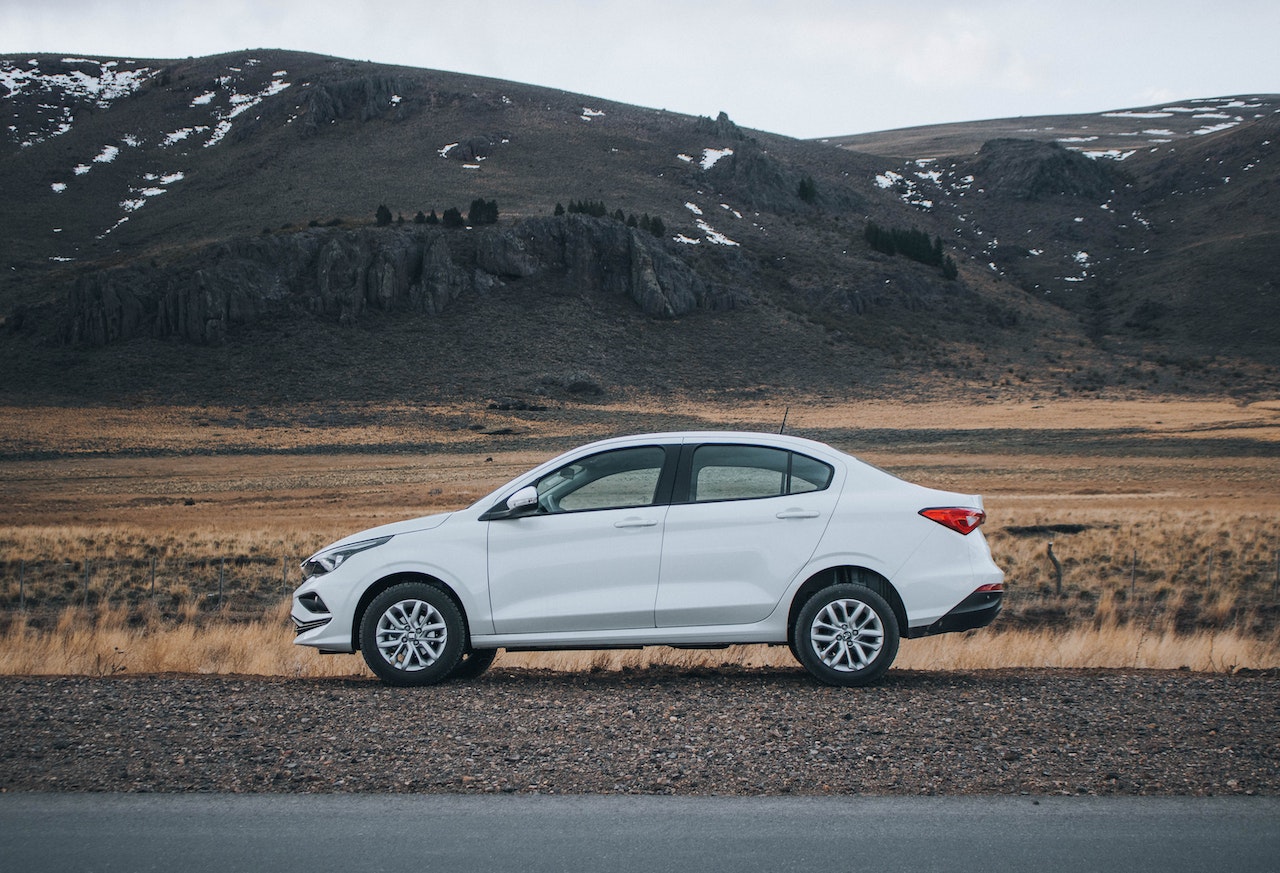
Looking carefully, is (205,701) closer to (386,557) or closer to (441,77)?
(386,557)

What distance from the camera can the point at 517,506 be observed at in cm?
709

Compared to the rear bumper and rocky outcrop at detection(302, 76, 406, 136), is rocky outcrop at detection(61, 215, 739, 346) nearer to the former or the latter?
rocky outcrop at detection(302, 76, 406, 136)

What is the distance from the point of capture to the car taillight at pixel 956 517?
704 cm

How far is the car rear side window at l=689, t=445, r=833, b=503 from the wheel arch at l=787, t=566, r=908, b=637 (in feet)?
1.97

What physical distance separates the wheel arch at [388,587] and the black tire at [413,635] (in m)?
0.04

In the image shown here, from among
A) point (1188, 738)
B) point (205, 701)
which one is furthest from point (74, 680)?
point (1188, 738)

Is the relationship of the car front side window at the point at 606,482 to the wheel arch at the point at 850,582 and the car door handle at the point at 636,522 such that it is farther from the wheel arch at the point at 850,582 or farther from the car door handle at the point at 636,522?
the wheel arch at the point at 850,582

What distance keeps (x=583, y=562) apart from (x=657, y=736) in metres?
1.70

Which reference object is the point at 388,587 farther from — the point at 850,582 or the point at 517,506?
the point at 850,582

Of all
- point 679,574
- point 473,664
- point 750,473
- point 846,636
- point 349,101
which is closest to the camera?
point 846,636

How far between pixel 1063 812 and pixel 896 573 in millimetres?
2648

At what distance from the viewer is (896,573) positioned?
275 inches

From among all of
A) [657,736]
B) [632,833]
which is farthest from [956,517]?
[632,833]

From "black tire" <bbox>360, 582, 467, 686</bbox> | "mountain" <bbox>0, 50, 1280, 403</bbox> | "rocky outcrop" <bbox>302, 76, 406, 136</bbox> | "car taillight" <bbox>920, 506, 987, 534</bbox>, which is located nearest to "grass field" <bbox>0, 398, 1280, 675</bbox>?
"black tire" <bbox>360, 582, 467, 686</bbox>
